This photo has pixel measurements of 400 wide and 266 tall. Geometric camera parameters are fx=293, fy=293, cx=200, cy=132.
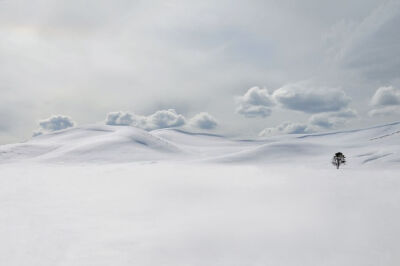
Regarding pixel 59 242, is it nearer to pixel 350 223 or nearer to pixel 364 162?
pixel 350 223

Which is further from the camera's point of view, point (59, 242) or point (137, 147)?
point (137, 147)

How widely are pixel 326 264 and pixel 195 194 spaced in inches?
789

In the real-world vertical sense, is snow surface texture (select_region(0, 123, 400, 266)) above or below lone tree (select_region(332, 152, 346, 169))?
below

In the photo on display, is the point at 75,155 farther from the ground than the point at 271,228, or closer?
farther from the ground

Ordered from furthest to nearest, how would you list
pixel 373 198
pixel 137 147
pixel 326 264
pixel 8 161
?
pixel 137 147 → pixel 8 161 → pixel 373 198 → pixel 326 264

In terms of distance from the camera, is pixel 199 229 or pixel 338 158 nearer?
pixel 199 229

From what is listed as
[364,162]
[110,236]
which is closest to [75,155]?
[364,162]

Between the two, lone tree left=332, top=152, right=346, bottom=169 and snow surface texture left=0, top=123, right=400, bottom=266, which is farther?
lone tree left=332, top=152, right=346, bottom=169

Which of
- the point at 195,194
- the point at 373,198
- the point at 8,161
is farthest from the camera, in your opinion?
the point at 8,161

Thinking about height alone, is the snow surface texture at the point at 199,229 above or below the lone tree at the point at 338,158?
below

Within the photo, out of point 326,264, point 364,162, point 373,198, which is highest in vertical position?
point 364,162

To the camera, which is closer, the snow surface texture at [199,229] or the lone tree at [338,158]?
the snow surface texture at [199,229]

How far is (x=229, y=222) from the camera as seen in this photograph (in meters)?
18.7

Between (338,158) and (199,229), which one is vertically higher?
(338,158)
